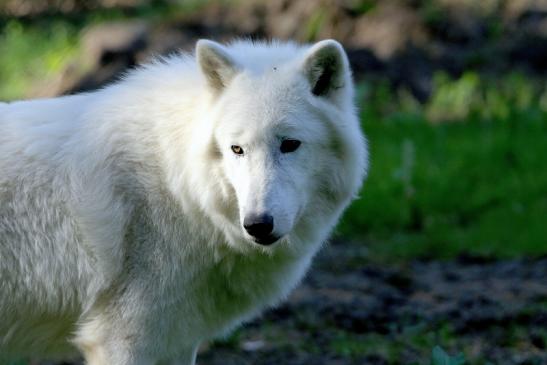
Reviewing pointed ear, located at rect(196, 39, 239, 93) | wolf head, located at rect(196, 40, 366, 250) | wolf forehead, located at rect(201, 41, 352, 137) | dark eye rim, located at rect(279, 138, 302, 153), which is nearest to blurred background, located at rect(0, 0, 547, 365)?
wolf head, located at rect(196, 40, 366, 250)

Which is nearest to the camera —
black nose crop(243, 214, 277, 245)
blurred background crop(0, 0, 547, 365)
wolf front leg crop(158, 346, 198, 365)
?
black nose crop(243, 214, 277, 245)

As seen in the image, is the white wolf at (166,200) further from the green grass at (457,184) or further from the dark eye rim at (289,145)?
the green grass at (457,184)

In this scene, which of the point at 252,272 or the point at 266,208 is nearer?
the point at 266,208

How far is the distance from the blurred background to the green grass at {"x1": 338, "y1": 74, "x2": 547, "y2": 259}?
0.06ft

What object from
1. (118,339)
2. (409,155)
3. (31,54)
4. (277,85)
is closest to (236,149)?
(277,85)

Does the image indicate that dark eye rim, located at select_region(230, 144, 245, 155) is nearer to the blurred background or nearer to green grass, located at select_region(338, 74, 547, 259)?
the blurred background

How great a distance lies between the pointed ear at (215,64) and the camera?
14.3ft

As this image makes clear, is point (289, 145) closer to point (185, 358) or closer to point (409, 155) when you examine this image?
point (185, 358)

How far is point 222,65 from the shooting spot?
4.39m

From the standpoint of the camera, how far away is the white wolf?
4336 millimetres

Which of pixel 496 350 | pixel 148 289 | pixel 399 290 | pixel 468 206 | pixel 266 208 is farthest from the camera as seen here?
pixel 468 206

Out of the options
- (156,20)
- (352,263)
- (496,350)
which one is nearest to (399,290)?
(352,263)

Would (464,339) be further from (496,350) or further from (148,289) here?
(148,289)

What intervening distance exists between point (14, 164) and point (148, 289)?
86cm
